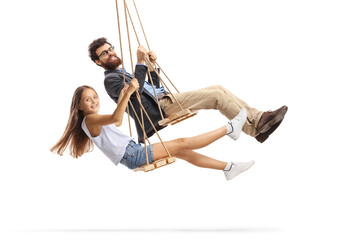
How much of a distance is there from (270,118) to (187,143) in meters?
0.57

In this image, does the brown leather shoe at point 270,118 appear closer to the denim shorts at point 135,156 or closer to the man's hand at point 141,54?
the denim shorts at point 135,156

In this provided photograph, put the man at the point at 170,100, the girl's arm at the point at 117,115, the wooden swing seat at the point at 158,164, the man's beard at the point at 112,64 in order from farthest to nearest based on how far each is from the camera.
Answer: the man's beard at the point at 112,64 → the man at the point at 170,100 → the wooden swing seat at the point at 158,164 → the girl's arm at the point at 117,115

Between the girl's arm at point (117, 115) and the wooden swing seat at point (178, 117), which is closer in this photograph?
the girl's arm at point (117, 115)

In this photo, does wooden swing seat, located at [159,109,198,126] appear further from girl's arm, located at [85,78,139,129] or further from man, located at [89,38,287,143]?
girl's arm, located at [85,78,139,129]

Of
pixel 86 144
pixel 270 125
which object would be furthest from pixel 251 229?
pixel 86 144

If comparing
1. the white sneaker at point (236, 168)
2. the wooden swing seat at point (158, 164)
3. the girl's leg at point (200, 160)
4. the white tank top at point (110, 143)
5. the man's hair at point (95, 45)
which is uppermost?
the man's hair at point (95, 45)

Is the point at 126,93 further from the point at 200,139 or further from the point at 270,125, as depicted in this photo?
the point at 270,125

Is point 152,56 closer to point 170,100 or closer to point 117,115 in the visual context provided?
point 170,100

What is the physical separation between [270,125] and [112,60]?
115 centimetres

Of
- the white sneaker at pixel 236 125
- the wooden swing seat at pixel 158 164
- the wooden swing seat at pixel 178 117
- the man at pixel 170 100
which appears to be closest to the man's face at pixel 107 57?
the man at pixel 170 100

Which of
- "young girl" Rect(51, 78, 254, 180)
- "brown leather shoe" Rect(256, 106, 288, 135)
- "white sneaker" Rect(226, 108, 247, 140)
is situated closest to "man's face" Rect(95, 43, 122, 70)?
"young girl" Rect(51, 78, 254, 180)

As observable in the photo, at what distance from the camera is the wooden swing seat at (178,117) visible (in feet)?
13.0

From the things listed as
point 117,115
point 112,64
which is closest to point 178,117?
point 117,115

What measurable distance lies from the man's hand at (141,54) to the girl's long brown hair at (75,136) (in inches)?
16.5
